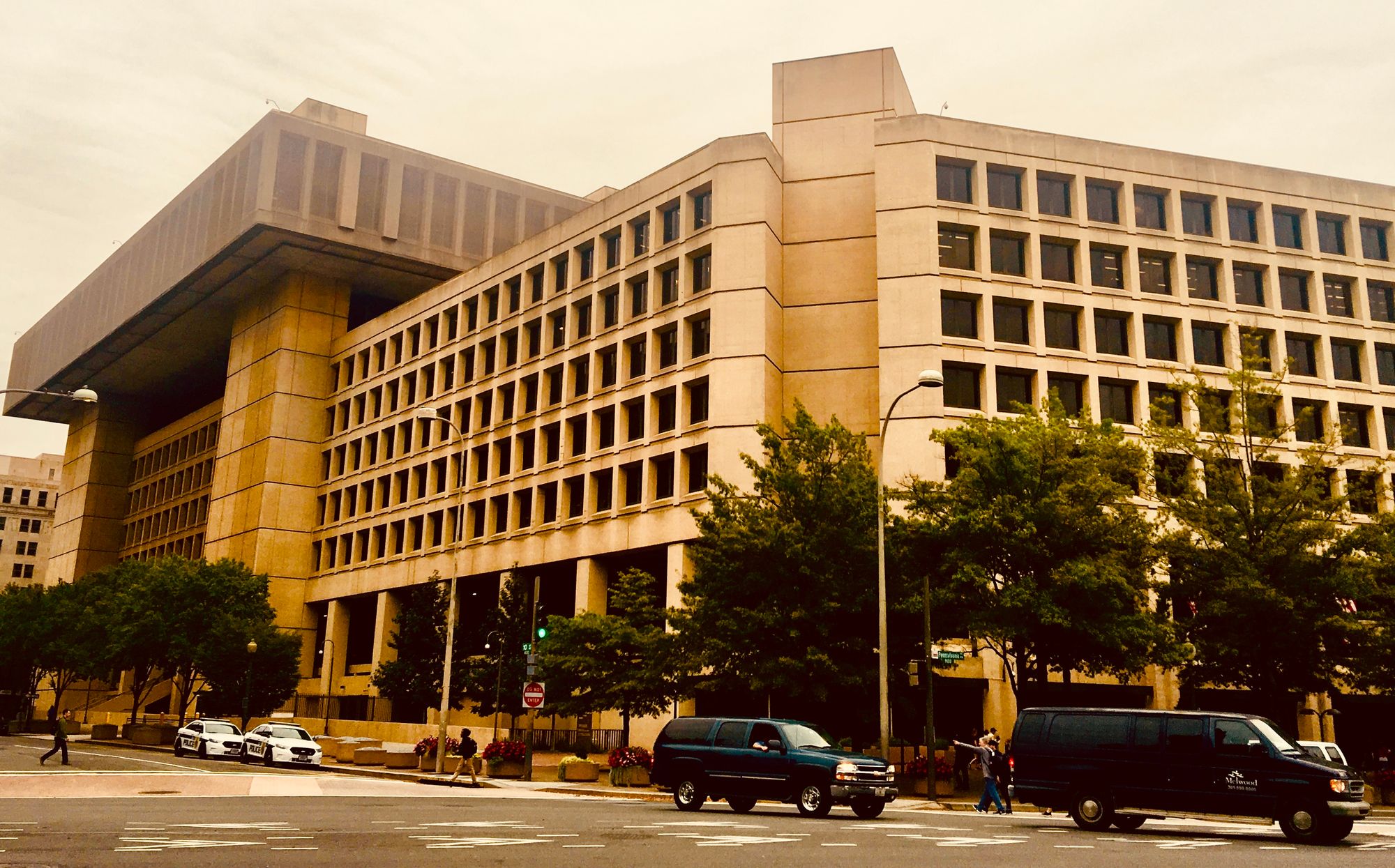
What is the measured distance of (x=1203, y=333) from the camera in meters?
51.8

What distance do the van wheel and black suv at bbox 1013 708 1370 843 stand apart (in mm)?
17

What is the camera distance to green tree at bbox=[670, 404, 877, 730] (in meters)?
31.5

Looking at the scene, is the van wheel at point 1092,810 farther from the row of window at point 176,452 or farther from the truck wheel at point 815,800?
the row of window at point 176,452

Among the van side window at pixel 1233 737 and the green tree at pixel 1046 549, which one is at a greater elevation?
the green tree at pixel 1046 549

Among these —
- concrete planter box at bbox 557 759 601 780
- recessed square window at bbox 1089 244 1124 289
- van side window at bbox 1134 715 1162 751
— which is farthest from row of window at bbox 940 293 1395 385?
van side window at bbox 1134 715 1162 751

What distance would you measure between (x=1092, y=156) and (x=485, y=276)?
34779 mm

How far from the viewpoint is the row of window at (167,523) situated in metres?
91.0

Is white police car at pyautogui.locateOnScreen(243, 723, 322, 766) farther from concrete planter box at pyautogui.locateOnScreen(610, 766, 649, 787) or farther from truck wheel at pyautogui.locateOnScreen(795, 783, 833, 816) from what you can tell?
truck wheel at pyautogui.locateOnScreen(795, 783, 833, 816)

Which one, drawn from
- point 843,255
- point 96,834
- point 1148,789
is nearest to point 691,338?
point 843,255

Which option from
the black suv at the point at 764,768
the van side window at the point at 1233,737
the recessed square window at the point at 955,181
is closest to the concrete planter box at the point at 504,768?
the black suv at the point at 764,768

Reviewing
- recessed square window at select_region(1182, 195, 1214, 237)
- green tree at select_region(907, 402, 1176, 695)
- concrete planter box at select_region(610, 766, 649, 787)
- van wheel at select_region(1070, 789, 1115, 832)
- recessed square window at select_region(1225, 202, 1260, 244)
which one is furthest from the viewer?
recessed square window at select_region(1225, 202, 1260, 244)

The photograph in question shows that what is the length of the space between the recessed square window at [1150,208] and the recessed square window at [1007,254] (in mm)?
6061

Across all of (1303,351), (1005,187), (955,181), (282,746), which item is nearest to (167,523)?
(282,746)

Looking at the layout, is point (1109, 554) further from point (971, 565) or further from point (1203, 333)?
point (1203, 333)
